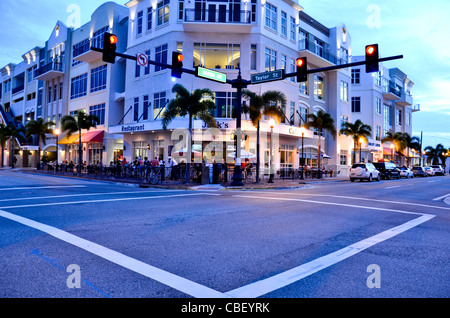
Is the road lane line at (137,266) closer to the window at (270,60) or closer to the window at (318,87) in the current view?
the window at (270,60)

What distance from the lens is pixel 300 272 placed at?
4.36m

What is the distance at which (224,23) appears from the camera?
29438mm

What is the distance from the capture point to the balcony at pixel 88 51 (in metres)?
38.5

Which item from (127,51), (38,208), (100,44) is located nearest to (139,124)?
(127,51)

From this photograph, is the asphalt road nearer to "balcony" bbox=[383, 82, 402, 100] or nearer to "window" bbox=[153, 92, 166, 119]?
"window" bbox=[153, 92, 166, 119]

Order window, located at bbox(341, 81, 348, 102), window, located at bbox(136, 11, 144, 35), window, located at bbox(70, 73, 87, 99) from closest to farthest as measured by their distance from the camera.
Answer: window, located at bbox(136, 11, 144, 35)
window, located at bbox(70, 73, 87, 99)
window, located at bbox(341, 81, 348, 102)

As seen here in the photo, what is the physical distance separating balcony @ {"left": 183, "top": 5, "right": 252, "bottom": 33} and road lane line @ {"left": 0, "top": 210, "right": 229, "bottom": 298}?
1073 inches

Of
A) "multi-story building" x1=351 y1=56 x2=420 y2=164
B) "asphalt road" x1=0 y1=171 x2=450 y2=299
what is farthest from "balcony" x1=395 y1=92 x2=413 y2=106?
"asphalt road" x1=0 y1=171 x2=450 y2=299

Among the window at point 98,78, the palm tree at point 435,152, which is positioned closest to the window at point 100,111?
the window at point 98,78

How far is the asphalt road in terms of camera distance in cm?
374

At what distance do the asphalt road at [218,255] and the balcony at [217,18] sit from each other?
989 inches

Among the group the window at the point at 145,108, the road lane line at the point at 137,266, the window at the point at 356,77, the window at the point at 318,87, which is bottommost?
the road lane line at the point at 137,266

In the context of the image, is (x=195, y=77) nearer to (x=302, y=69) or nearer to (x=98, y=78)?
(x=98, y=78)

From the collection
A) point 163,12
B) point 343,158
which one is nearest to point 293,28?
point 163,12
